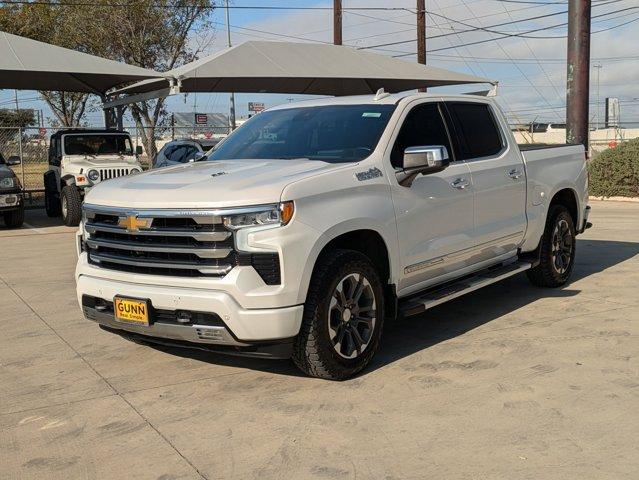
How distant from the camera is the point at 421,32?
2509cm


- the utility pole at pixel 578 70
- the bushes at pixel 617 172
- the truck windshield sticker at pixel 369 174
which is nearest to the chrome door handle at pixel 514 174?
the truck windshield sticker at pixel 369 174

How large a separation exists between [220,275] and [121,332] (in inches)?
43.5

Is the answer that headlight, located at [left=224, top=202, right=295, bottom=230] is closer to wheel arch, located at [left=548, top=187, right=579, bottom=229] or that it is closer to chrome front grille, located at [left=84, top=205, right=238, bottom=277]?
chrome front grille, located at [left=84, top=205, right=238, bottom=277]

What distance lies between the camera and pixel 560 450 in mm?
3678

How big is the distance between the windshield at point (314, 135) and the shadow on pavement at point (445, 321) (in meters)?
1.49

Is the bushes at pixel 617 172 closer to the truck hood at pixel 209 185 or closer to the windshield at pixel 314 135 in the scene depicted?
the windshield at pixel 314 135

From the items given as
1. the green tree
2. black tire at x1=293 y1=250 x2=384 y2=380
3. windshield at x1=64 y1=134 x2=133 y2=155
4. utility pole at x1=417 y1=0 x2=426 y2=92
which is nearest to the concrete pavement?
black tire at x1=293 y1=250 x2=384 y2=380

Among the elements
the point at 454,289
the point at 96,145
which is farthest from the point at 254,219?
the point at 96,145

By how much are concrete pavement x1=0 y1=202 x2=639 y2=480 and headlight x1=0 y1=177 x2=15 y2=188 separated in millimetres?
8240

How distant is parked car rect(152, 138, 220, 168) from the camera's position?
15.7 metres

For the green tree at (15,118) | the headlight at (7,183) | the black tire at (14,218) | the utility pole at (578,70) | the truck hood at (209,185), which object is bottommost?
the black tire at (14,218)

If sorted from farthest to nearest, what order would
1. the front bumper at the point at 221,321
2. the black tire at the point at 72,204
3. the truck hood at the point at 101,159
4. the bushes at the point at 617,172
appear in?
the bushes at the point at 617,172, the truck hood at the point at 101,159, the black tire at the point at 72,204, the front bumper at the point at 221,321

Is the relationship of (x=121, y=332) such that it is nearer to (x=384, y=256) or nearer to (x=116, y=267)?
(x=116, y=267)

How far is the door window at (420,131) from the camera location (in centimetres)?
538
